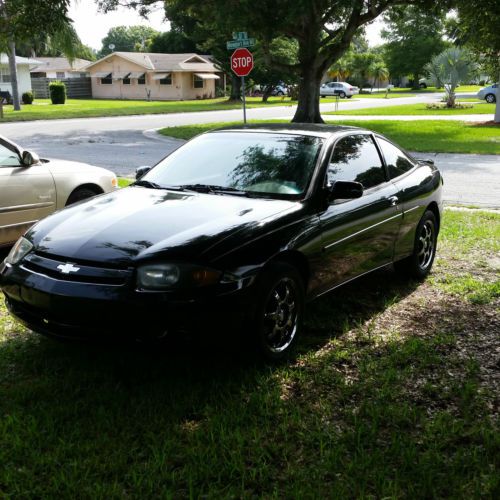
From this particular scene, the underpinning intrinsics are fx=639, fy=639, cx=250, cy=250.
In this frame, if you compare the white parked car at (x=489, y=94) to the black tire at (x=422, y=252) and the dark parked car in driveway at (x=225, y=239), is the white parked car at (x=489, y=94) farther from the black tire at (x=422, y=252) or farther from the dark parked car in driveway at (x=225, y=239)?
the dark parked car in driveway at (x=225, y=239)

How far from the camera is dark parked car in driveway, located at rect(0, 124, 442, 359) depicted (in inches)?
145

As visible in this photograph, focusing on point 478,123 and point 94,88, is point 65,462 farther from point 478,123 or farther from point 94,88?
point 94,88

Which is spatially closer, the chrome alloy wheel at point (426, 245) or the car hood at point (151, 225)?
the car hood at point (151, 225)

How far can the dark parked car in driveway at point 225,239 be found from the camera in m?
3.67

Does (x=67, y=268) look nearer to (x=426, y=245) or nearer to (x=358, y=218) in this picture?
(x=358, y=218)

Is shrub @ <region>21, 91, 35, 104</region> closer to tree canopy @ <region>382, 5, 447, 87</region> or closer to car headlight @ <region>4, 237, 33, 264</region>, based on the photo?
tree canopy @ <region>382, 5, 447, 87</region>

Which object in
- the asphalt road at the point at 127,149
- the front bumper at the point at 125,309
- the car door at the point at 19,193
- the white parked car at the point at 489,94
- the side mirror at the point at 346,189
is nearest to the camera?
the front bumper at the point at 125,309

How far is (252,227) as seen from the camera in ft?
13.5

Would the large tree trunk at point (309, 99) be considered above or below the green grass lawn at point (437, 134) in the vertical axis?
above

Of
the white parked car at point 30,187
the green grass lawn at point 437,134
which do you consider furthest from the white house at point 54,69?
the white parked car at point 30,187

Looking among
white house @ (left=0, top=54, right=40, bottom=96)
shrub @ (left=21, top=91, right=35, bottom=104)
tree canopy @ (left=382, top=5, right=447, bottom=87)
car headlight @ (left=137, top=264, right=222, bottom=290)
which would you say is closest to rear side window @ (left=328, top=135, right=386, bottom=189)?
car headlight @ (left=137, top=264, right=222, bottom=290)

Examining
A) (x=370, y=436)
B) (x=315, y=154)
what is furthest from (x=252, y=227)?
(x=370, y=436)

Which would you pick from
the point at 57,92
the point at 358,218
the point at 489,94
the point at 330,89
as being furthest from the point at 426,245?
the point at 330,89

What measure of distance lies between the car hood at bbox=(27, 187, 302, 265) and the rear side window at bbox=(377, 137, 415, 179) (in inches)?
66.0
